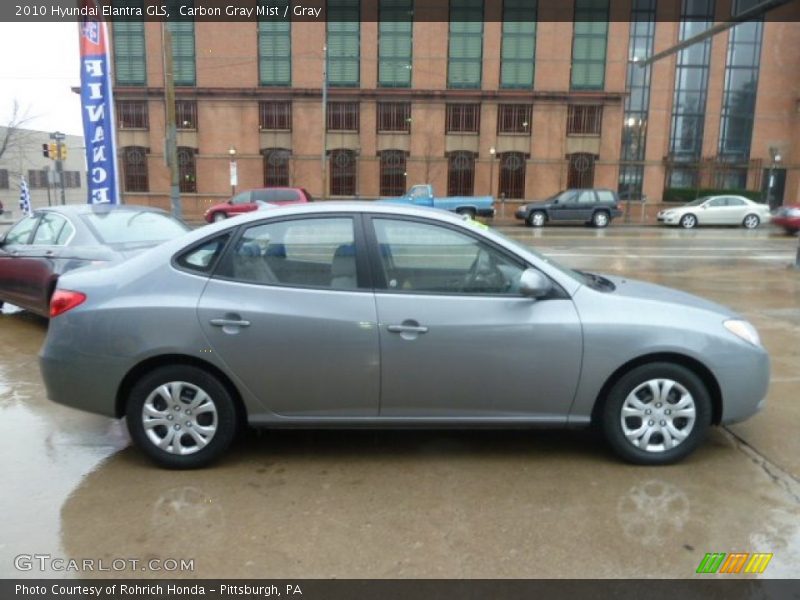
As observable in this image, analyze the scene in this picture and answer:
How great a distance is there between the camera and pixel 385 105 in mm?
34219

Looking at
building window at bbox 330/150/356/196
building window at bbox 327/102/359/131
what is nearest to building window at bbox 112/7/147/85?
building window at bbox 327/102/359/131

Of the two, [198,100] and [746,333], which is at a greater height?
[198,100]

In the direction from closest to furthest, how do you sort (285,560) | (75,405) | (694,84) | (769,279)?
(285,560) → (75,405) → (769,279) → (694,84)

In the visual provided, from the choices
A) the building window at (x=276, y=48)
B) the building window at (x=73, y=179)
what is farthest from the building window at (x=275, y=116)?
the building window at (x=73, y=179)

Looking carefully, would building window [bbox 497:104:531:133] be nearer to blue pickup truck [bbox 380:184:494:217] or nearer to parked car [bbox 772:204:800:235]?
blue pickup truck [bbox 380:184:494:217]

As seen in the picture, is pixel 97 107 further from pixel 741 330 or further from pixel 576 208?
pixel 576 208

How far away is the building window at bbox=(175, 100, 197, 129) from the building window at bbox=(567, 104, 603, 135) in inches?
787

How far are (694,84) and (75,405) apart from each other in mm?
40740

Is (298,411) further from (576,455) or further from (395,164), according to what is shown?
(395,164)

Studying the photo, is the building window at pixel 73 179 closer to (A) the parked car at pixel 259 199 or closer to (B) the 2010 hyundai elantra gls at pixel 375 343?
(A) the parked car at pixel 259 199

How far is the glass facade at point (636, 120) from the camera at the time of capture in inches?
1390

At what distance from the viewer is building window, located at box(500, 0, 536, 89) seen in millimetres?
33719

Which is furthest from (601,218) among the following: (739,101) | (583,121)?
(739,101)
